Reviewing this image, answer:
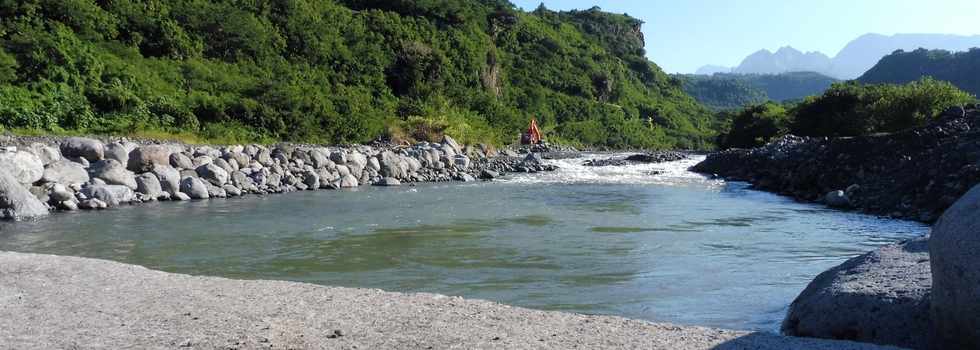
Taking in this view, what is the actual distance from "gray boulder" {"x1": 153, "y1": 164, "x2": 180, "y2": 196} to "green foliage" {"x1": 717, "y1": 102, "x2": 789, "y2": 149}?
3766 cm

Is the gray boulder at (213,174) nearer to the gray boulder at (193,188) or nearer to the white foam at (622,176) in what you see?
the gray boulder at (193,188)

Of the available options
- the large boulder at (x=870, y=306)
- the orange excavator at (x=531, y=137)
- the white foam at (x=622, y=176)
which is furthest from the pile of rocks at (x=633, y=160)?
the large boulder at (x=870, y=306)

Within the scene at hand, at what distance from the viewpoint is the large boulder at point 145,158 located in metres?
19.9

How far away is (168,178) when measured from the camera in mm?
19312

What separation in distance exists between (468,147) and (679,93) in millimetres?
91457

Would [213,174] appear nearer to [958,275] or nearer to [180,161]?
[180,161]

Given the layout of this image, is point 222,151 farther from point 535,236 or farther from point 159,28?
point 159,28

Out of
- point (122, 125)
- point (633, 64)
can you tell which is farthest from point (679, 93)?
point (122, 125)

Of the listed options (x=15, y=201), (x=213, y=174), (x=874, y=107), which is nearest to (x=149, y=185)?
(x=213, y=174)

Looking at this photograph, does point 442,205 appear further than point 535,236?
Yes

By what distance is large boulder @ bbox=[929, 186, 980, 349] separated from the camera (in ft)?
15.5

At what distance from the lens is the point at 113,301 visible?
279 inches

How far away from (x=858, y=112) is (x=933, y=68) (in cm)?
10424

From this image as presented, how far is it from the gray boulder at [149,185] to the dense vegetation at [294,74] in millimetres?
8736
